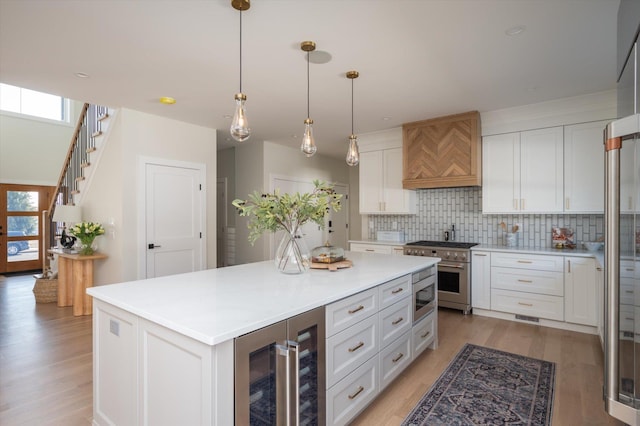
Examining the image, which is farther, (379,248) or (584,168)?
(379,248)

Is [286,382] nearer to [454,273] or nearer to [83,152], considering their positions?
[454,273]

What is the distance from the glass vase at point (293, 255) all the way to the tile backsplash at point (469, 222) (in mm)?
3293

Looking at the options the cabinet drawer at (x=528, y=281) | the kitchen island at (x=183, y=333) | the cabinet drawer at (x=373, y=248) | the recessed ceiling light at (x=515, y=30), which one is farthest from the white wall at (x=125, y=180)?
the cabinet drawer at (x=528, y=281)

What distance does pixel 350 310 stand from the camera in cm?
191

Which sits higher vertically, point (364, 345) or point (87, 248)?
point (87, 248)

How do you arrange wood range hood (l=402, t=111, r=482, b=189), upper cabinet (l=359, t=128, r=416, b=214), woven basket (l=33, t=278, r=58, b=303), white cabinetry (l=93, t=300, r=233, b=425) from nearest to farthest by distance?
white cabinetry (l=93, t=300, r=233, b=425) → wood range hood (l=402, t=111, r=482, b=189) → woven basket (l=33, t=278, r=58, b=303) → upper cabinet (l=359, t=128, r=416, b=214)

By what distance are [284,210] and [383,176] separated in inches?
133

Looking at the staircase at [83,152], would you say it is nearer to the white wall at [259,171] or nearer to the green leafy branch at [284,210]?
the white wall at [259,171]

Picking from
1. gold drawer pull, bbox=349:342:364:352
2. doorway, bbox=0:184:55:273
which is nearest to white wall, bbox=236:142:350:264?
gold drawer pull, bbox=349:342:364:352

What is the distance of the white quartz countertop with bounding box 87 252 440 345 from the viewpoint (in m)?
1.31

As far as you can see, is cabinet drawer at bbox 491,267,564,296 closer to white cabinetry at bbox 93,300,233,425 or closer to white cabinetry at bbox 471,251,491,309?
white cabinetry at bbox 471,251,491,309

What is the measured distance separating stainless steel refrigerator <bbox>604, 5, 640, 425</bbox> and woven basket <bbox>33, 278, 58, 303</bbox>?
6115mm

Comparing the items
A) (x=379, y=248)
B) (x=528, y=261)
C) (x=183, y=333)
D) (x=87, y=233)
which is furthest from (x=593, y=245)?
(x=87, y=233)

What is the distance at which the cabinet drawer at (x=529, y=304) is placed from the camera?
3674 millimetres
